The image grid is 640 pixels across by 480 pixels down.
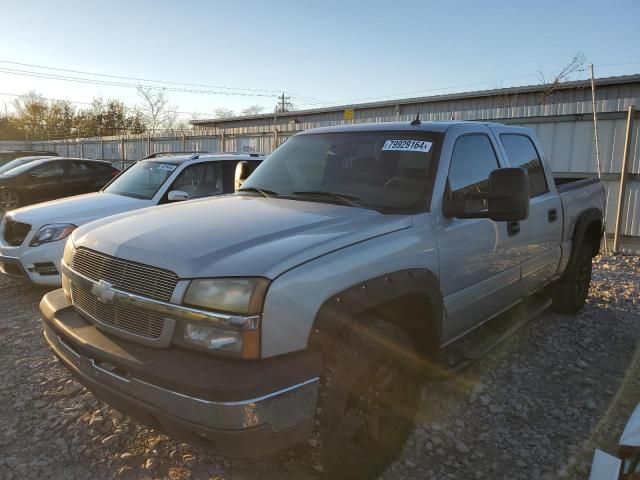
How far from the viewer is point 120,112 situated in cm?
5031

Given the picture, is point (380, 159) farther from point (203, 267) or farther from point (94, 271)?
point (94, 271)

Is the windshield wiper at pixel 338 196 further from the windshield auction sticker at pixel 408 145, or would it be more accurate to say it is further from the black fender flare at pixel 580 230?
the black fender flare at pixel 580 230

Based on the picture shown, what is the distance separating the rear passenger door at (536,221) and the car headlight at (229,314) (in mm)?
2454

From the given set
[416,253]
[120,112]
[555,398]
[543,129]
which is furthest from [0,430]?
[120,112]

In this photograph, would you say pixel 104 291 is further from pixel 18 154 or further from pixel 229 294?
pixel 18 154

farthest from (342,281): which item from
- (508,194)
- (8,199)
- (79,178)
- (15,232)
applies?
(8,199)

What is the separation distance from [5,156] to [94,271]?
1712cm

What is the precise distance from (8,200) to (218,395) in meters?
11.9

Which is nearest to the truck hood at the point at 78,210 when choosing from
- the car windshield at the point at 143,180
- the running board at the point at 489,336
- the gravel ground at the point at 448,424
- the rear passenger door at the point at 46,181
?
the car windshield at the point at 143,180

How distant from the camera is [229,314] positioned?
188 cm

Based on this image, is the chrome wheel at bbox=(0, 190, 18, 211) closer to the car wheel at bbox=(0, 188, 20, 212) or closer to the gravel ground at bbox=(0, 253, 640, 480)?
the car wheel at bbox=(0, 188, 20, 212)

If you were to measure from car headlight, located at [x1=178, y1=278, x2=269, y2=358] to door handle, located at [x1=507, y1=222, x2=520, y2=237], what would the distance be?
2.23 m

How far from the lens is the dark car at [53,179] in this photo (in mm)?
10680

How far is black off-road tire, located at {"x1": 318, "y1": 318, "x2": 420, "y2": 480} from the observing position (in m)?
2.04
